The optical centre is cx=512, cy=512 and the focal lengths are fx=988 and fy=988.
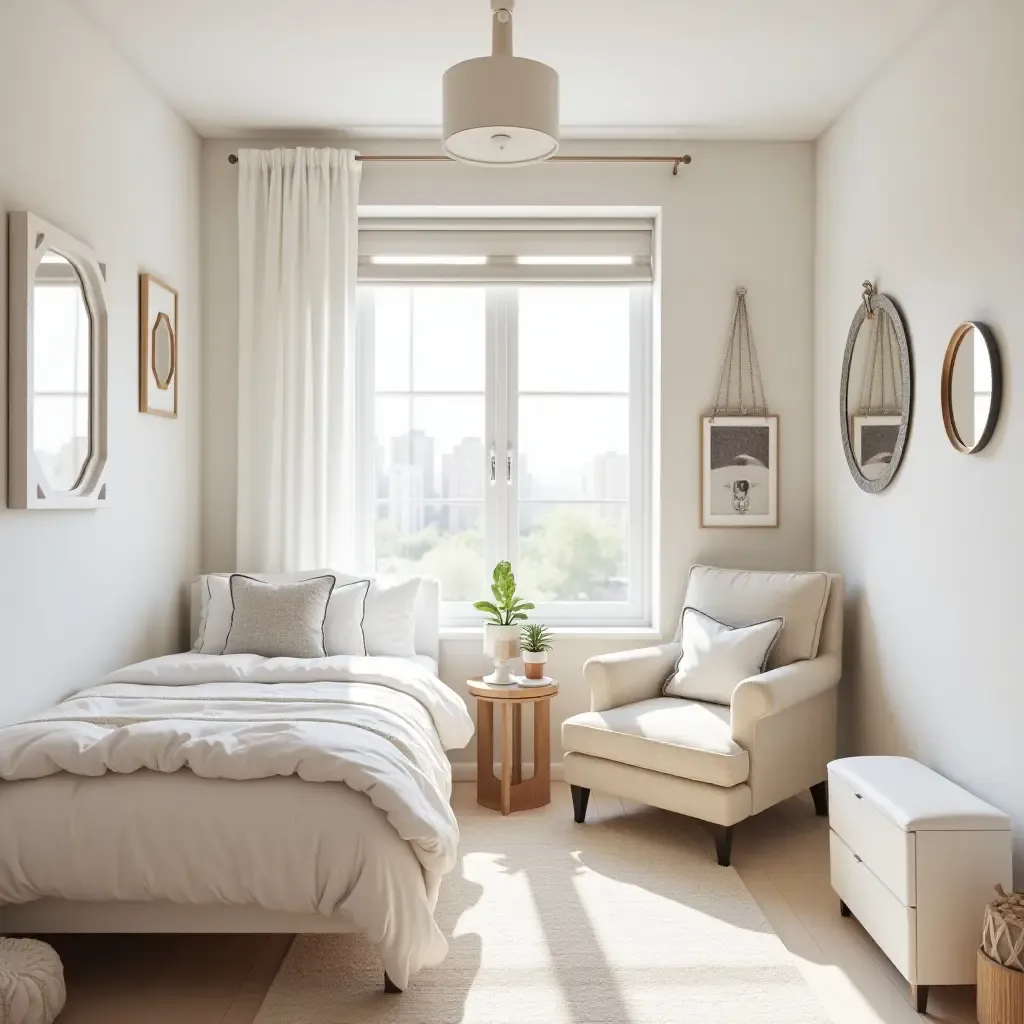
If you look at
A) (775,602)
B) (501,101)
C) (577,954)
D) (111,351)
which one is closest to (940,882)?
(577,954)

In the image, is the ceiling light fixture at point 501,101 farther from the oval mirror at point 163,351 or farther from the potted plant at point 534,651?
the potted plant at point 534,651

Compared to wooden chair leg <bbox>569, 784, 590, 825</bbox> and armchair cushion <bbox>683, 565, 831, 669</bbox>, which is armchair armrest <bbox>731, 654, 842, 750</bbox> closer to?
armchair cushion <bbox>683, 565, 831, 669</bbox>

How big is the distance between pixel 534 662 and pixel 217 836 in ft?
6.11

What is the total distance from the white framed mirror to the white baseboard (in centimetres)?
195

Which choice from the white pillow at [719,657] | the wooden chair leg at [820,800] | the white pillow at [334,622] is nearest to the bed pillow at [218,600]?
the white pillow at [334,622]

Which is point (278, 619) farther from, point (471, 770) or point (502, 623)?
point (471, 770)

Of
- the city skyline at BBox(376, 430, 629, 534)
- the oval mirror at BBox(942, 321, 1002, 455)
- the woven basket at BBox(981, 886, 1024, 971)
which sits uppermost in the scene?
the oval mirror at BBox(942, 321, 1002, 455)

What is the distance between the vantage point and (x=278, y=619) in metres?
3.70

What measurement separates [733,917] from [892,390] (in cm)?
189

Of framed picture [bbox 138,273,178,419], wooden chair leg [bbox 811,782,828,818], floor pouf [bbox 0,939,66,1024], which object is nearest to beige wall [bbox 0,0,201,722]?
framed picture [bbox 138,273,178,419]

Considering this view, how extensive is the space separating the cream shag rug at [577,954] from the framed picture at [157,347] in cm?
206

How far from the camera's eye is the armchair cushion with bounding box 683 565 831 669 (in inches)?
150

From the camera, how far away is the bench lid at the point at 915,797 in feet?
8.03

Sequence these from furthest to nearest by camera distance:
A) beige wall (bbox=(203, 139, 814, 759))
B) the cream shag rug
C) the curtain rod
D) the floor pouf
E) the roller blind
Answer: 1. the roller blind
2. beige wall (bbox=(203, 139, 814, 759))
3. the curtain rod
4. the cream shag rug
5. the floor pouf
